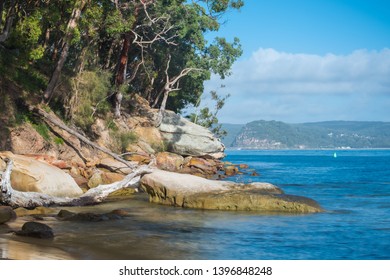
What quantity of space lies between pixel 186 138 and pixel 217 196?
2438cm

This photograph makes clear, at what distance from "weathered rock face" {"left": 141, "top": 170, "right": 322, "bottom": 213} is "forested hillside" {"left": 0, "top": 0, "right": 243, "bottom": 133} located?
322 inches

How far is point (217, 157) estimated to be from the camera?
1813 inches

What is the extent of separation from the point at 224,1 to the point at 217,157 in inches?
735

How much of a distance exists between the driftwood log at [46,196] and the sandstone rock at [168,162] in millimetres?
14494

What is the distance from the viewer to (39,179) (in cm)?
1695

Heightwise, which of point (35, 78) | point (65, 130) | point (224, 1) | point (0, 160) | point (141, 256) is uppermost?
point (224, 1)

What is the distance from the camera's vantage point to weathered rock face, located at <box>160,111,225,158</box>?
41.5m

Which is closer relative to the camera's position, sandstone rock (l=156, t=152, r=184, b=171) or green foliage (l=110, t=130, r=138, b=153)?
green foliage (l=110, t=130, r=138, b=153)

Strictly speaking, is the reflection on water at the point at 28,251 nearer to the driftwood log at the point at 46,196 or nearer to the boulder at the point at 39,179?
the driftwood log at the point at 46,196

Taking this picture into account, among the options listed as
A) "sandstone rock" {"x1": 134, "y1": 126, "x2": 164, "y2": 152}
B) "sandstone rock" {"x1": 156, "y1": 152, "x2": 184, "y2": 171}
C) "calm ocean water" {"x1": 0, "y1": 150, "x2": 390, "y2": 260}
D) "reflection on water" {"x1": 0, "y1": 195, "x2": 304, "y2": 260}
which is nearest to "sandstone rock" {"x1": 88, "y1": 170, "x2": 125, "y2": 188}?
"calm ocean water" {"x1": 0, "y1": 150, "x2": 390, "y2": 260}

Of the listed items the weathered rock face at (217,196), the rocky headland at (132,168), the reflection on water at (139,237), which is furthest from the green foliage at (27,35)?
the reflection on water at (139,237)

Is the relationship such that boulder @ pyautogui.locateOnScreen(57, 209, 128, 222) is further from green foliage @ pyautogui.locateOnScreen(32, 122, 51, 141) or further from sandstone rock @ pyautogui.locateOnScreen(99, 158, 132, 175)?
green foliage @ pyautogui.locateOnScreen(32, 122, 51, 141)
